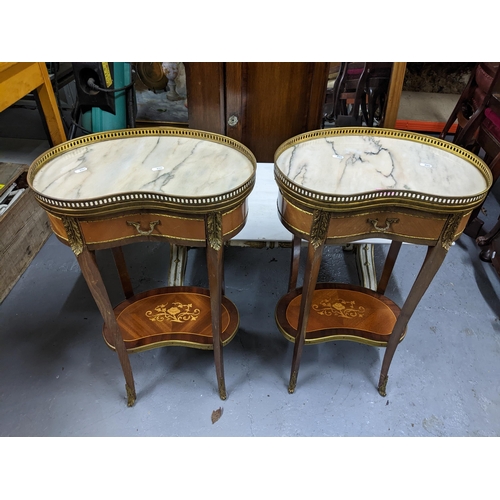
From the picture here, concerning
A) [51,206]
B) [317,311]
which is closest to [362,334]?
[317,311]

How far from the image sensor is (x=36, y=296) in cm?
193

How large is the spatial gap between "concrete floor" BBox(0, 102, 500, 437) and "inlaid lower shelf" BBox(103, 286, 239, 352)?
0.22 meters

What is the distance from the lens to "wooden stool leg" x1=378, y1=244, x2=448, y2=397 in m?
1.20

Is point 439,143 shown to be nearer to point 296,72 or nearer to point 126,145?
point 296,72

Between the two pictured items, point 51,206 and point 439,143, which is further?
point 439,143

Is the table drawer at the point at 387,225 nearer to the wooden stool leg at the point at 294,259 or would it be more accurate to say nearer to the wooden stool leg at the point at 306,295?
the wooden stool leg at the point at 306,295

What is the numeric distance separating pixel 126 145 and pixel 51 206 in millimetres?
394

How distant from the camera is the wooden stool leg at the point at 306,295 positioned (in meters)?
1.18

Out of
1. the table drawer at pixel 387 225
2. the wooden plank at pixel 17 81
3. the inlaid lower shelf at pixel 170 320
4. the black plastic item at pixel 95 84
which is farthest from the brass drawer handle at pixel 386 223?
the black plastic item at pixel 95 84

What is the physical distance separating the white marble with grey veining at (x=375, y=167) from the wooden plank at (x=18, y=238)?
1.47 meters

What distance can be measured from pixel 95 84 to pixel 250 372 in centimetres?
183

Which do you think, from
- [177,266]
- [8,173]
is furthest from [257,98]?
[8,173]

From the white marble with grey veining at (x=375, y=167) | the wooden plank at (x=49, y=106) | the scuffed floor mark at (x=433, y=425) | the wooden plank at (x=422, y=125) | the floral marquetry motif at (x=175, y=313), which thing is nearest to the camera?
the white marble with grey veining at (x=375, y=167)

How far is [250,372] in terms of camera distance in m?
1.64
